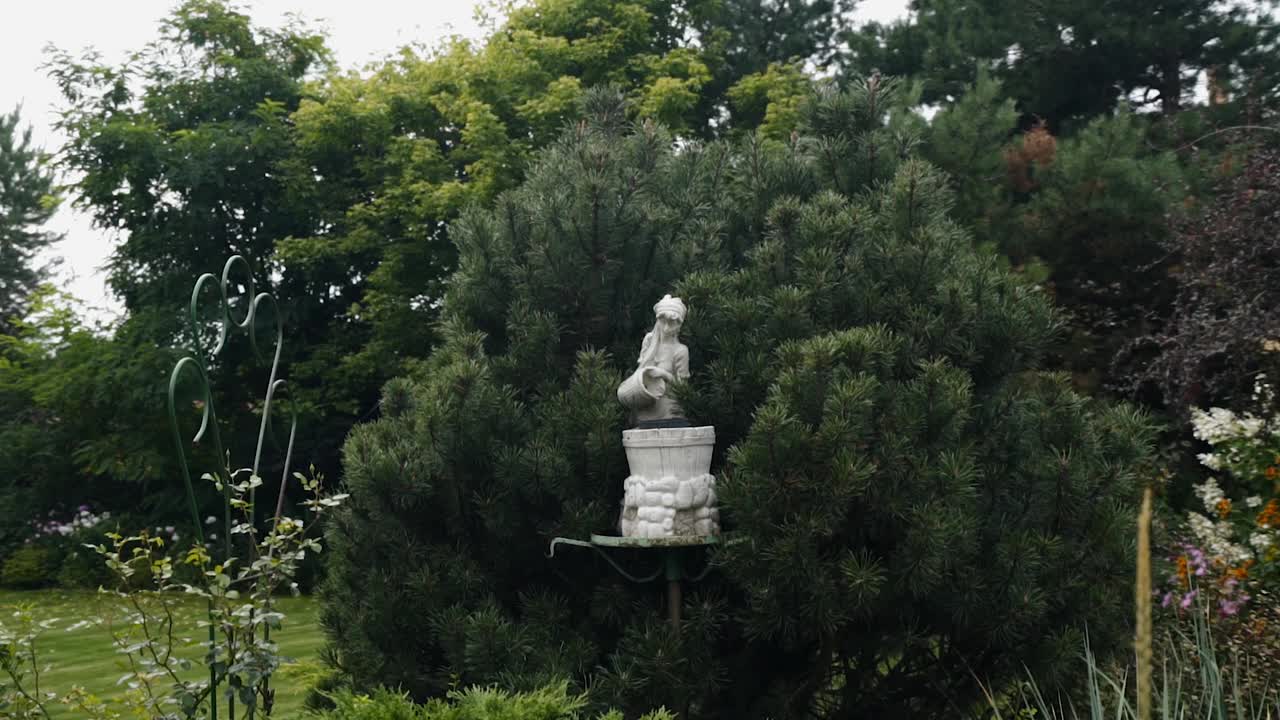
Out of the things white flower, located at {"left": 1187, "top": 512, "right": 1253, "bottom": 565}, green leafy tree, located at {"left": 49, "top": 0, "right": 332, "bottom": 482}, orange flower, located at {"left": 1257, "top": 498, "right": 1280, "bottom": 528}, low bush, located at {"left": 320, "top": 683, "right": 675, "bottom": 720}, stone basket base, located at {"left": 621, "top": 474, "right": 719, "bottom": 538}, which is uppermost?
green leafy tree, located at {"left": 49, "top": 0, "right": 332, "bottom": 482}

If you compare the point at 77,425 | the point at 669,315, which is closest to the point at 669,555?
the point at 669,315

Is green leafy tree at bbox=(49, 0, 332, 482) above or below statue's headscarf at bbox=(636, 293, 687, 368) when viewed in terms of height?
above

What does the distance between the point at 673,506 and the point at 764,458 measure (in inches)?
18.0

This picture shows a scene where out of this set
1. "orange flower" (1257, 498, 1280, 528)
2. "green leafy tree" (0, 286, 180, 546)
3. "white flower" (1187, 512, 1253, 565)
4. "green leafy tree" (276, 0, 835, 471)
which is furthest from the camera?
"green leafy tree" (0, 286, 180, 546)

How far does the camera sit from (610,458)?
4738 mm

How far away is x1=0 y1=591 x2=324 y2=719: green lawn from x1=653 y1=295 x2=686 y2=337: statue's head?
2.66m

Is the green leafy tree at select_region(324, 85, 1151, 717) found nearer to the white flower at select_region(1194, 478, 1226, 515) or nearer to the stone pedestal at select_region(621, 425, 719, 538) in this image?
the stone pedestal at select_region(621, 425, 719, 538)

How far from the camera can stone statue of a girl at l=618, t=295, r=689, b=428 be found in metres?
4.46

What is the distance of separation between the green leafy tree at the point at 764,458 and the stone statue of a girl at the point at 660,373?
18 cm

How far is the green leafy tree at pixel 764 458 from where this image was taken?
4.12 meters

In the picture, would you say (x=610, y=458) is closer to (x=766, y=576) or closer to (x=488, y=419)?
(x=488, y=419)

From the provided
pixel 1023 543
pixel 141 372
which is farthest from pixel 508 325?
pixel 141 372

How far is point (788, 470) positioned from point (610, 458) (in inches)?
38.2

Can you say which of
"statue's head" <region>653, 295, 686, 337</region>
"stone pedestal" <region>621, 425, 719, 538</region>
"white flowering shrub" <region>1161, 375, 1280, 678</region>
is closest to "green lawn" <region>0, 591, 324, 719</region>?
"stone pedestal" <region>621, 425, 719, 538</region>
